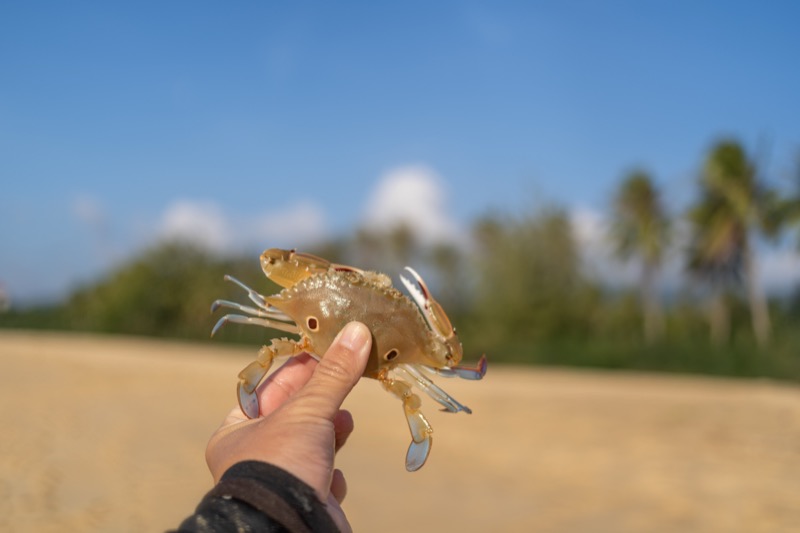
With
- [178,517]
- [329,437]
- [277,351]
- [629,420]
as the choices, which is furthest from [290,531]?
[629,420]

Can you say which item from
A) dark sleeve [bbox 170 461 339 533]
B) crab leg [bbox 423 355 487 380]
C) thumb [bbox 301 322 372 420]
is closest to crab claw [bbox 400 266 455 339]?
crab leg [bbox 423 355 487 380]

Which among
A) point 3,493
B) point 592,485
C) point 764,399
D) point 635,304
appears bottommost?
point 3,493

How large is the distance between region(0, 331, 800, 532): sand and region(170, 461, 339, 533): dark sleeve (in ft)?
19.4

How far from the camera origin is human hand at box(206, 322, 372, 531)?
Result: 5.80 ft

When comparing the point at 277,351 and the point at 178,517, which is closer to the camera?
the point at 277,351

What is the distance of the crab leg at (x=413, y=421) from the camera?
2086 mm

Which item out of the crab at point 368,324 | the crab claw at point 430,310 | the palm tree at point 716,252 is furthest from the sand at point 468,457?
the palm tree at point 716,252

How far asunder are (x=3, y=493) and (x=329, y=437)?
708 cm

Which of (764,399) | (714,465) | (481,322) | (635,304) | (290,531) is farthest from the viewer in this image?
(635,304)

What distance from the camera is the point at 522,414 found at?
14.2 meters

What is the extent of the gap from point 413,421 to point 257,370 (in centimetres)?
47

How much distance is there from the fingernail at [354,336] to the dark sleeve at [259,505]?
1.36 feet

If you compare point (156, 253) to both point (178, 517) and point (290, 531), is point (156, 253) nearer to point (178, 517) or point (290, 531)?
point (178, 517)

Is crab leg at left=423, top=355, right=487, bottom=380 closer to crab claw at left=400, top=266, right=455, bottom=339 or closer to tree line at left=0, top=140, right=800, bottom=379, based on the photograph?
crab claw at left=400, top=266, right=455, bottom=339
